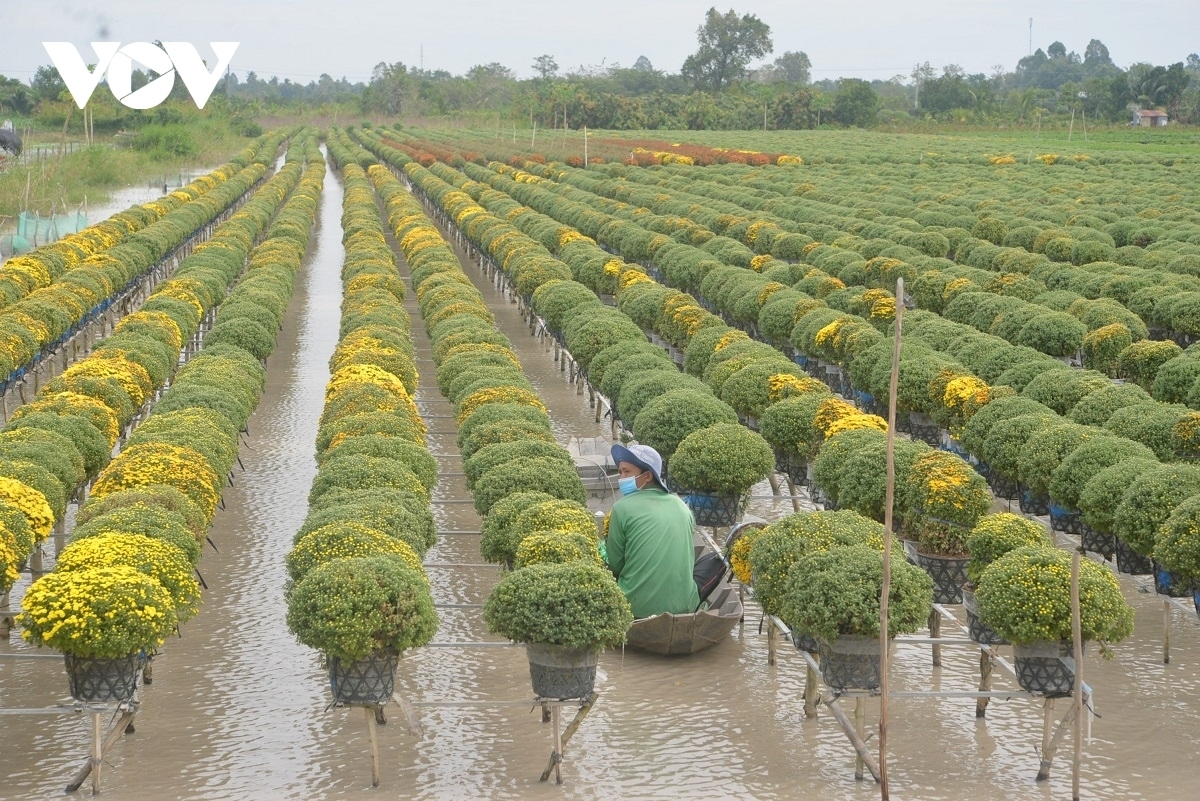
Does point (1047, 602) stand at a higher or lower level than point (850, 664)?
higher

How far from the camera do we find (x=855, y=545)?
1202cm

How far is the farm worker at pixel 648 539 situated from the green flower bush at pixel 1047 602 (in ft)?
9.14

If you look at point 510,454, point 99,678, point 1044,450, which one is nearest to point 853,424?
point 1044,450

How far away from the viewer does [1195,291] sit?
28703 mm

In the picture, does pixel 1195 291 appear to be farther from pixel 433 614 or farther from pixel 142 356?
pixel 433 614

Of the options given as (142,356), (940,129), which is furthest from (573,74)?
(142,356)

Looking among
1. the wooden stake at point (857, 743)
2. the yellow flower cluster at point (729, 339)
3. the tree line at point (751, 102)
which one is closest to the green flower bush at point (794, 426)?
the yellow flower cluster at point (729, 339)

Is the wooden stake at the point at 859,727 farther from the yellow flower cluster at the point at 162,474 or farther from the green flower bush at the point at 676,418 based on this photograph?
the yellow flower cluster at the point at 162,474

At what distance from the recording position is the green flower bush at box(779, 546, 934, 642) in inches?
436

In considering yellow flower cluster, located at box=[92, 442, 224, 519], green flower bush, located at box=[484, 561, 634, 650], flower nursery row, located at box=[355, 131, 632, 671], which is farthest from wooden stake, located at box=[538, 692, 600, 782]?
yellow flower cluster, located at box=[92, 442, 224, 519]

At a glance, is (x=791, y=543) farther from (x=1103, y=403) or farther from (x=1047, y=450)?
(x=1103, y=403)

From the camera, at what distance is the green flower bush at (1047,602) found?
11.0 m

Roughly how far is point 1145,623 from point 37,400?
13303mm

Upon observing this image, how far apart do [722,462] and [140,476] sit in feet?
19.6
